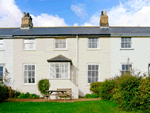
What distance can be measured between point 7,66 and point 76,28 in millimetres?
8734

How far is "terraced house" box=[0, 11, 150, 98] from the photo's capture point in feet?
50.2

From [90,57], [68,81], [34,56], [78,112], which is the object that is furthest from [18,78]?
[78,112]

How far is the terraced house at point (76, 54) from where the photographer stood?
15289 mm

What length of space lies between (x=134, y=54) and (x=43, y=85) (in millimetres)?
9688

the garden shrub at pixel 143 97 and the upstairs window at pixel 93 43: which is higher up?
the upstairs window at pixel 93 43

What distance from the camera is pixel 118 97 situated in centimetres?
838

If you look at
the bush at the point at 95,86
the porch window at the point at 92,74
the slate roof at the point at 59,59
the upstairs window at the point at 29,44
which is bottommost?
the bush at the point at 95,86

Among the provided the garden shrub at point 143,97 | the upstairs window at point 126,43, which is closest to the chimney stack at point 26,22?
the upstairs window at point 126,43

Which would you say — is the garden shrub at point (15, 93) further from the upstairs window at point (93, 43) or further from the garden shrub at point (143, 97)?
the garden shrub at point (143, 97)

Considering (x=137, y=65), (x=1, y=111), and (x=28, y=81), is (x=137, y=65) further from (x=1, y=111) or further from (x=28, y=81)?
(x=1, y=111)

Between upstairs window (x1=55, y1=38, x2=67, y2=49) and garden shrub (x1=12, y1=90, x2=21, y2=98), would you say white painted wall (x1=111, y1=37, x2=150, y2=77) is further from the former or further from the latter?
garden shrub (x1=12, y1=90, x2=21, y2=98)

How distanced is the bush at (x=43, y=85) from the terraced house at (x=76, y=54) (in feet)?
1.80

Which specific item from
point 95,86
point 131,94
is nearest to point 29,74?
point 95,86

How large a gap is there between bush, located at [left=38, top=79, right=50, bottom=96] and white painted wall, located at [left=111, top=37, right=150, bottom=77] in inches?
261
